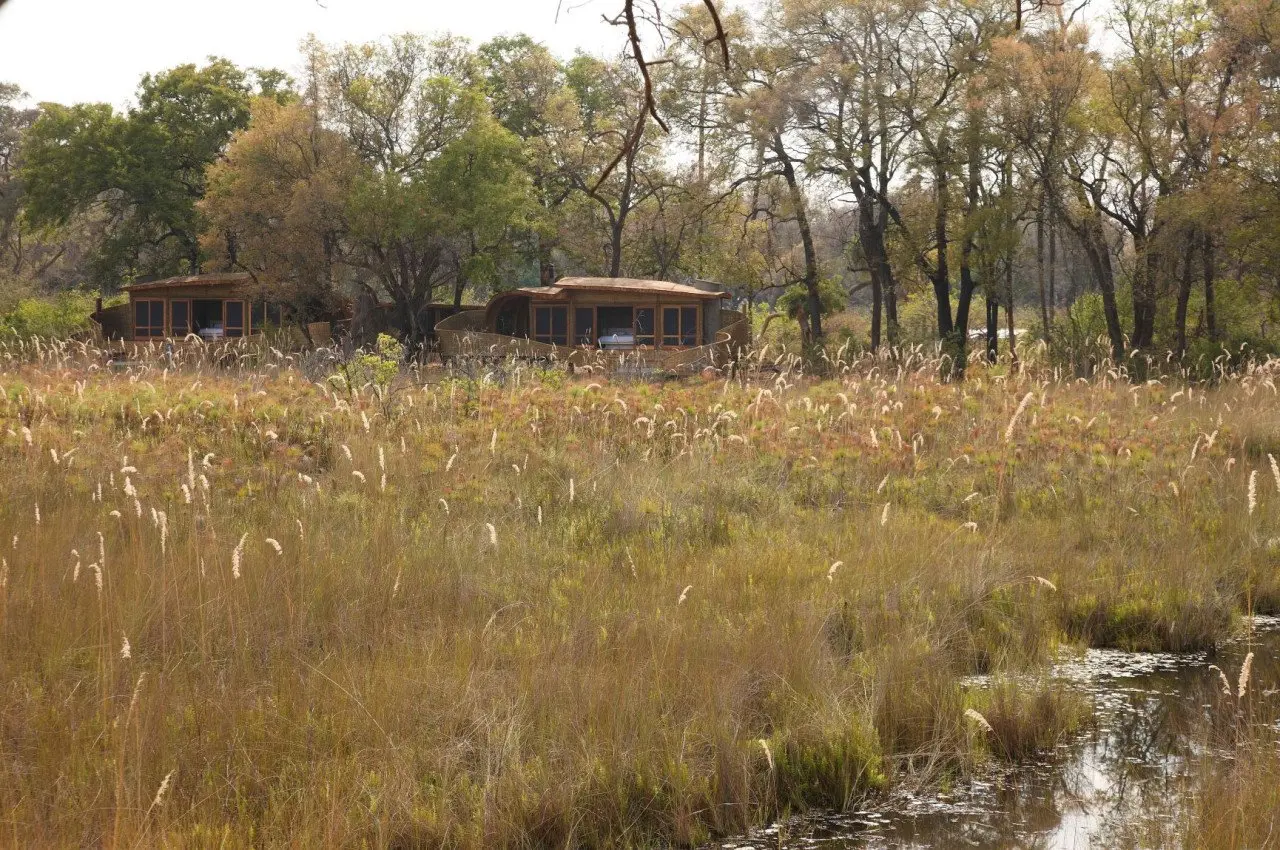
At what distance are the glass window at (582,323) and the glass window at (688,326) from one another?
2451mm

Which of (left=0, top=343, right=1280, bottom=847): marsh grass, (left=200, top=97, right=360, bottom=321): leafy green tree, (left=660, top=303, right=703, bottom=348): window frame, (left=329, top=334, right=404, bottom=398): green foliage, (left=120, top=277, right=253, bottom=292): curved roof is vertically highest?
(left=200, top=97, right=360, bottom=321): leafy green tree

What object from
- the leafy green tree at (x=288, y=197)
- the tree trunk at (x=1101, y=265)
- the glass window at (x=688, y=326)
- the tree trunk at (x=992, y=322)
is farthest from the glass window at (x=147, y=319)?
the tree trunk at (x=1101, y=265)

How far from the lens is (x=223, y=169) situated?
108 feet

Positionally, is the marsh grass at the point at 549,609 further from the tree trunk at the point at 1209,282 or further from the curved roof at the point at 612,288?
the curved roof at the point at 612,288

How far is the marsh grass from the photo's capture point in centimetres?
389

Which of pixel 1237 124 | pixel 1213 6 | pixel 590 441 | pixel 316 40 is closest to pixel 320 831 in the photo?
pixel 590 441

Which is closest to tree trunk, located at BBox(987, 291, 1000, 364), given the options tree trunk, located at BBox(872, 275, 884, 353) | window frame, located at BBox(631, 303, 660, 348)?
tree trunk, located at BBox(872, 275, 884, 353)

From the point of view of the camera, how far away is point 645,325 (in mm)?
32188

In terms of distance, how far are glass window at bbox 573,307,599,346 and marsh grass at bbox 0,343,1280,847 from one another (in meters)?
21.0

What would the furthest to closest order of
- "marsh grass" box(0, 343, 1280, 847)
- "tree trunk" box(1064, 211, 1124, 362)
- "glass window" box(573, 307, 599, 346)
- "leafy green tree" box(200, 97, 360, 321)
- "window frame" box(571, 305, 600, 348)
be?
"glass window" box(573, 307, 599, 346)
"window frame" box(571, 305, 600, 348)
"leafy green tree" box(200, 97, 360, 321)
"tree trunk" box(1064, 211, 1124, 362)
"marsh grass" box(0, 343, 1280, 847)

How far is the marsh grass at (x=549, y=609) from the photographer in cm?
389

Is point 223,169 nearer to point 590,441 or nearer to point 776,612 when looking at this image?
point 590,441

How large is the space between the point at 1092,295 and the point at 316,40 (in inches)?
875

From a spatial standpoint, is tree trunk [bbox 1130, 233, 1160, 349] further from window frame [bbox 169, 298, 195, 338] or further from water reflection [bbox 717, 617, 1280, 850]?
window frame [bbox 169, 298, 195, 338]
